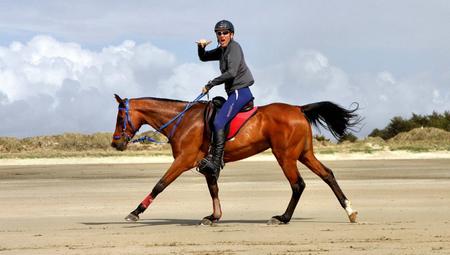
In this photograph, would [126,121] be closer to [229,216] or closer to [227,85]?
[227,85]

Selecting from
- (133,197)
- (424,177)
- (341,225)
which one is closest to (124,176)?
(133,197)

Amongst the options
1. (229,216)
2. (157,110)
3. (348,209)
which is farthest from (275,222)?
(157,110)

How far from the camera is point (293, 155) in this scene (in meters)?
11.4

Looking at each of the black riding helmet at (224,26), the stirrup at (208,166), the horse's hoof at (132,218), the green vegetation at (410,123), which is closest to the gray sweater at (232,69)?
the black riding helmet at (224,26)

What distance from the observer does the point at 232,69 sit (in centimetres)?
1118

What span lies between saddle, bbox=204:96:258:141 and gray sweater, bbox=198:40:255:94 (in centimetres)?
25

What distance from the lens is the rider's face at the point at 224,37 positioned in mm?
11344

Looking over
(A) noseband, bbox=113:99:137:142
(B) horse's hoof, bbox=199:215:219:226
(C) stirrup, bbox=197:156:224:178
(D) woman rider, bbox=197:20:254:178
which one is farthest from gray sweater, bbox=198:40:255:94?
(B) horse's hoof, bbox=199:215:219:226

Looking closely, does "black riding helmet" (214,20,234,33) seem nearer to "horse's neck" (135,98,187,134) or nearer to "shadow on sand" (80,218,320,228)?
"horse's neck" (135,98,187,134)

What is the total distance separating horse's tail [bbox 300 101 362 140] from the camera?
12.0m

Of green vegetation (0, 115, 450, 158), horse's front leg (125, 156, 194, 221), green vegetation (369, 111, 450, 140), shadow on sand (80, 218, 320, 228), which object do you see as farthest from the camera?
green vegetation (369, 111, 450, 140)

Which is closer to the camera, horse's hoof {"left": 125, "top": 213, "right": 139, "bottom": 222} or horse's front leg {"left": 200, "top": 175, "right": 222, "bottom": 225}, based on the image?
horse's hoof {"left": 125, "top": 213, "right": 139, "bottom": 222}

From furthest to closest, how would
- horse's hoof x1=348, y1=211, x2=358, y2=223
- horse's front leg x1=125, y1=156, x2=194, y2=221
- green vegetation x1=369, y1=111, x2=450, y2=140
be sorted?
green vegetation x1=369, y1=111, x2=450, y2=140
horse's hoof x1=348, y1=211, x2=358, y2=223
horse's front leg x1=125, y1=156, x2=194, y2=221

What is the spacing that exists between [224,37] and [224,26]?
159 mm
